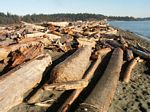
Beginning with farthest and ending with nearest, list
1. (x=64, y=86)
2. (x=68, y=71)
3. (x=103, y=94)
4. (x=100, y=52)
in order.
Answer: (x=100, y=52) → (x=68, y=71) → (x=64, y=86) → (x=103, y=94)

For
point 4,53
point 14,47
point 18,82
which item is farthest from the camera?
point 14,47

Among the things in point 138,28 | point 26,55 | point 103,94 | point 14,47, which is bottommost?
point 138,28

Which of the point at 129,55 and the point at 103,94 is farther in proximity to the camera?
the point at 129,55

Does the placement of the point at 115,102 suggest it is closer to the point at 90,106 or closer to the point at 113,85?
the point at 113,85

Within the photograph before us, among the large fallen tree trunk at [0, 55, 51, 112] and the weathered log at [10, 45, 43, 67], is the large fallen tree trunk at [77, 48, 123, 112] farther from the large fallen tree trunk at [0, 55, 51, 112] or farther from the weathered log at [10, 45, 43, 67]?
the weathered log at [10, 45, 43, 67]

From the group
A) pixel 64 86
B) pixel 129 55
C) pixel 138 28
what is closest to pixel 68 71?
pixel 64 86

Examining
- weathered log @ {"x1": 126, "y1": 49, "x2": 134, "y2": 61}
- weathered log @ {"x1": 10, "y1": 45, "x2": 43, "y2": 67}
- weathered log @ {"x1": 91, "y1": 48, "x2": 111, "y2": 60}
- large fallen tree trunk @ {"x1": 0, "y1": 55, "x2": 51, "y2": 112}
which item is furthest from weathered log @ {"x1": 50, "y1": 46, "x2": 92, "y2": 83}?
weathered log @ {"x1": 126, "y1": 49, "x2": 134, "y2": 61}

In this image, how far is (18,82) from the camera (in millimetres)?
7883

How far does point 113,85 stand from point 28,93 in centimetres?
244

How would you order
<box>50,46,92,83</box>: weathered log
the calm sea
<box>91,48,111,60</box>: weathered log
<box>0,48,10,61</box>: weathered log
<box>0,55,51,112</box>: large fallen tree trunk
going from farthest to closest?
the calm sea, <box>91,48,111,60</box>: weathered log, <box>0,48,10,61</box>: weathered log, <box>50,46,92,83</box>: weathered log, <box>0,55,51,112</box>: large fallen tree trunk

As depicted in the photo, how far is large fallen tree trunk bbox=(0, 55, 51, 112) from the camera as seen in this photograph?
Result: 23.2 feet

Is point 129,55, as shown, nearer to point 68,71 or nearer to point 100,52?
point 100,52

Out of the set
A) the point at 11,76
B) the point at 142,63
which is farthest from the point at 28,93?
the point at 142,63

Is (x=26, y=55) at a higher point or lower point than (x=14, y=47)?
higher
